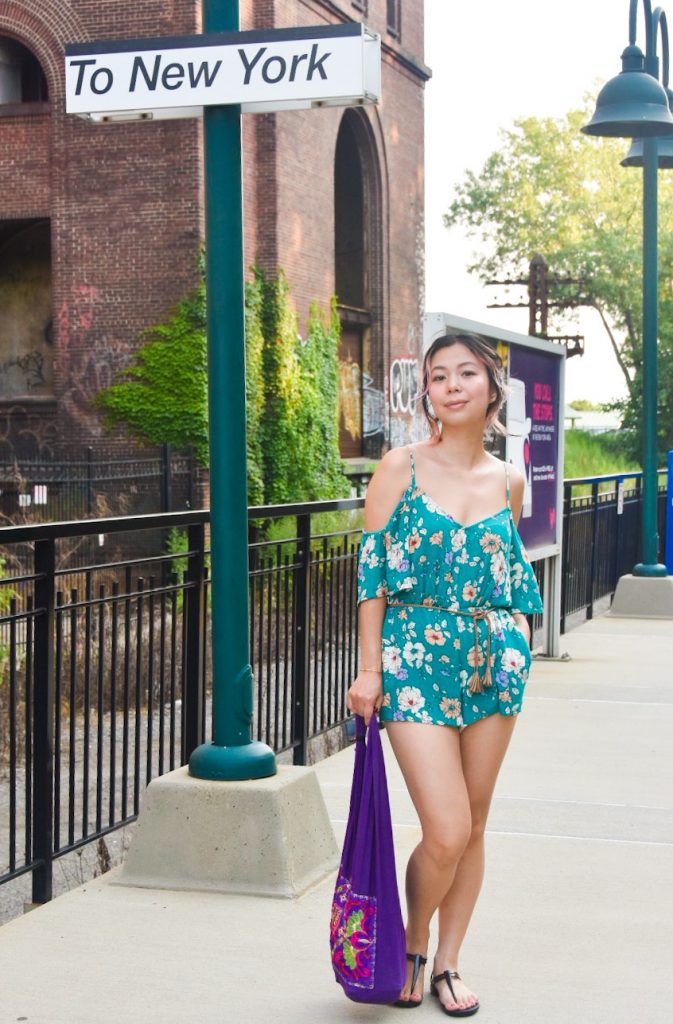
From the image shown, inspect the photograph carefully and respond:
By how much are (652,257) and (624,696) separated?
7.01m

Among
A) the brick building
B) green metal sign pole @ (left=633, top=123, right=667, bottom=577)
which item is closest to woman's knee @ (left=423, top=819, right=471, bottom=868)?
green metal sign pole @ (left=633, top=123, right=667, bottom=577)

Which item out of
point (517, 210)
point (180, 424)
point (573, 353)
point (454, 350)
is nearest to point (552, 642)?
point (454, 350)

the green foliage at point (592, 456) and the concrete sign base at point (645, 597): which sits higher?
the green foliage at point (592, 456)

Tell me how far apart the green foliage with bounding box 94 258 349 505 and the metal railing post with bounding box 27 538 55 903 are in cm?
1926

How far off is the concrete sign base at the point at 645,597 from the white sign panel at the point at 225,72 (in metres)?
10.5

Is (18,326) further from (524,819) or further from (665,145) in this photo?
(524,819)

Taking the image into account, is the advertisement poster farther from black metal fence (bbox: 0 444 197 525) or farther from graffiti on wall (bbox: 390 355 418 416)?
graffiti on wall (bbox: 390 355 418 416)

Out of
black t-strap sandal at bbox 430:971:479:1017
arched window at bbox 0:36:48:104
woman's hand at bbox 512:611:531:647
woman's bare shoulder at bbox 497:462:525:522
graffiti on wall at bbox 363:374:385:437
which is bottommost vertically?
black t-strap sandal at bbox 430:971:479:1017

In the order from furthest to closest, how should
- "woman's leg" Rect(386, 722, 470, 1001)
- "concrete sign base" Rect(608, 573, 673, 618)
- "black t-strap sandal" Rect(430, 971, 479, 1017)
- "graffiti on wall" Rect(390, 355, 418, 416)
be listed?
"graffiti on wall" Rect(390, 355, 418, 416)
"concrete sign base" Rect(608, 573, 673, 618)
"black t-strap sandal" Rect(430, 971, 479, 1017)
"woman's leg" Rect(386, 722, 470, 1001)

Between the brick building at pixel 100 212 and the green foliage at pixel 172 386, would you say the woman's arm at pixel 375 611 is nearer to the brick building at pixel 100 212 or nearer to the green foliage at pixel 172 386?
the green foliage at pixel 172 386

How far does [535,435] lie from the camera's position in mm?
10867

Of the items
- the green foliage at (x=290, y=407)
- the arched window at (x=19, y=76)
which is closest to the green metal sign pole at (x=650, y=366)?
the green foliage at (x=290, y=407)

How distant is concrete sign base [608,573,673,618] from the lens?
1502cm

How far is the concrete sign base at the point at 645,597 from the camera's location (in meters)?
15.0
